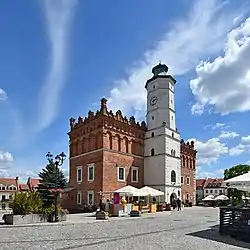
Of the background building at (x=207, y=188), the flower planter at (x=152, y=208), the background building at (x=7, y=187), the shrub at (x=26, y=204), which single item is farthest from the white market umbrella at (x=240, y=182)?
the background building at (x=207, y=188)

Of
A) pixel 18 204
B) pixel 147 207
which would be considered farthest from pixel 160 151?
pixel 18 204

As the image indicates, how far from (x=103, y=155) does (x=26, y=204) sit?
1895 cm

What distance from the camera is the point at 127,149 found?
132ft

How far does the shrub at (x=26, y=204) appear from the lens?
17953mm

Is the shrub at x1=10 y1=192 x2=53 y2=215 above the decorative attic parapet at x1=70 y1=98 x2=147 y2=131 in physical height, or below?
below

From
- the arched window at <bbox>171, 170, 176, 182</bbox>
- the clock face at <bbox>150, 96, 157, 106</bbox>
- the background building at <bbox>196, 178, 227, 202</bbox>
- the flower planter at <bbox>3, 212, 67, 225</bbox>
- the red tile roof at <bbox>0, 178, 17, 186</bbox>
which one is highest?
the clock face at <bbox>150, 96, 157, 106</bbox>

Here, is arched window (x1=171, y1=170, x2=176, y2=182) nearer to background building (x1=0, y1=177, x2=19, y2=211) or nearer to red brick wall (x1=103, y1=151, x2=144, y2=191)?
red brick wall (x1=103, y1=151, x2=144, y2=191)

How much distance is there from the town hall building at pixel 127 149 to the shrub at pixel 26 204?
689 inches

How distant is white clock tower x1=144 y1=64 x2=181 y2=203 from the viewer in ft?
133

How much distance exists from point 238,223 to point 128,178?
89.9ft

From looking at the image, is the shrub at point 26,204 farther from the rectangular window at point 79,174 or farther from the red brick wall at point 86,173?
the rectangular window at point 79,174

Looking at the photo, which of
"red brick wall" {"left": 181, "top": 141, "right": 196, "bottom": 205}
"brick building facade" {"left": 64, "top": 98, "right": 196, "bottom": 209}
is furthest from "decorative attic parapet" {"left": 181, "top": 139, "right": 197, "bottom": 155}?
"brick building facade" {"left": 64, "top": 98, "right": 196, "bottom": 209}

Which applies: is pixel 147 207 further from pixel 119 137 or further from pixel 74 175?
pixel 74 175

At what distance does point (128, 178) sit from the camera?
39750 millimetres
